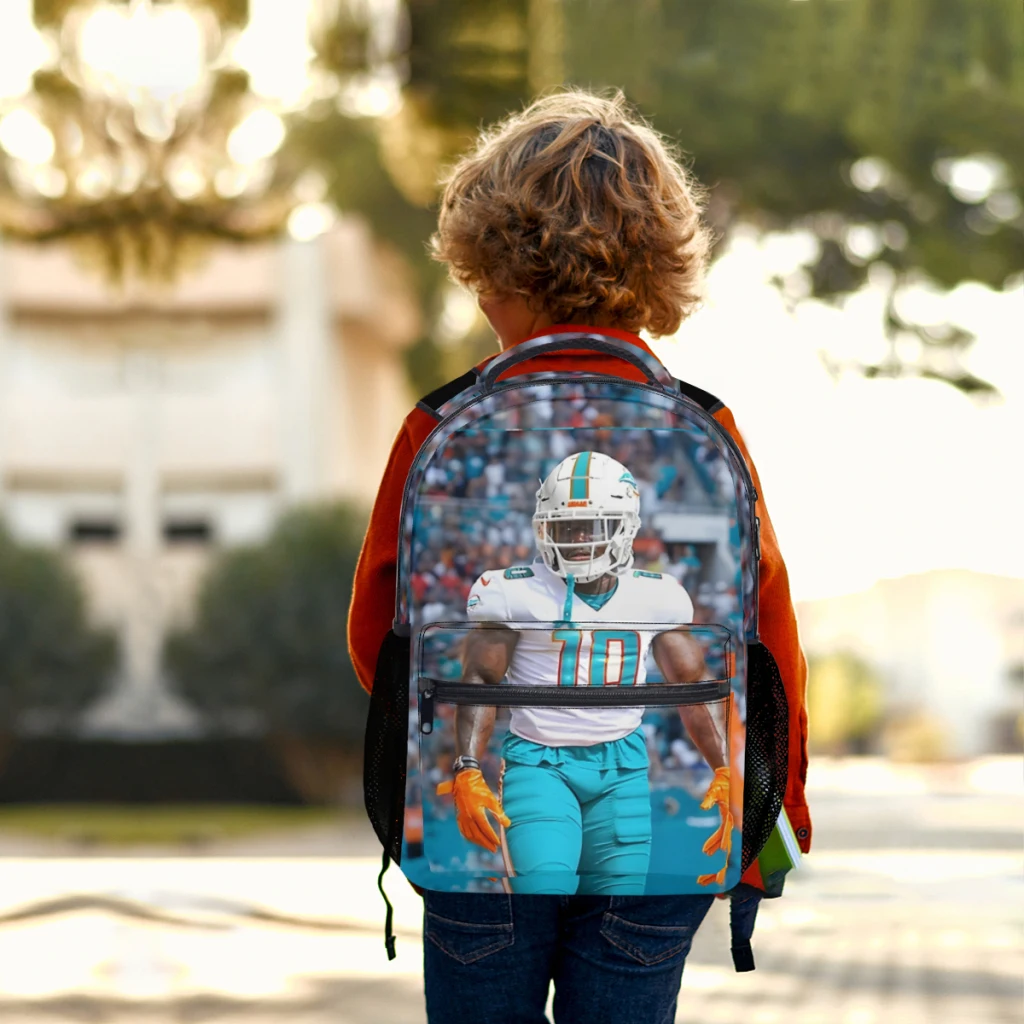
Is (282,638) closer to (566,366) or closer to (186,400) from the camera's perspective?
(186,400)

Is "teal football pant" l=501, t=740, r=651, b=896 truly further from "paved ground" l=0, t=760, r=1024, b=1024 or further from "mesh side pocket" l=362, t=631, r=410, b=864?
"paved ground" l=0, t=760, r=1024, b=1024

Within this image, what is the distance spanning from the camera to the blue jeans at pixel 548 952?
1.82 m

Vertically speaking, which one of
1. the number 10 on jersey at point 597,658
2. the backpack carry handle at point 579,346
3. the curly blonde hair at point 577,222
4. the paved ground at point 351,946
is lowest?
the paved ground at point 351,946

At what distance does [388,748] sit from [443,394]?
0.44 m

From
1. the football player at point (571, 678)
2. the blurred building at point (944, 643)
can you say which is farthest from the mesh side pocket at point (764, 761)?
the blurred building at point (944, 643)

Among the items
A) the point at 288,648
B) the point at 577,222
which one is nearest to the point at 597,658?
the point at 577,222

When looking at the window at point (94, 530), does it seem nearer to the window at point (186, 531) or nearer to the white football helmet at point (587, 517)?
the window at point (186, 531)

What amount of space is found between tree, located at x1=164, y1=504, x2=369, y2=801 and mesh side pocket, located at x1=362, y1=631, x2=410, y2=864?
1598 cm

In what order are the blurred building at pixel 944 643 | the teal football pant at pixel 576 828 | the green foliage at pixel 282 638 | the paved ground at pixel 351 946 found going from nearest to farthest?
1. the teal football pant at pixel 576 828
2. the paved ground at pixel 351 946
3. the green foliage at pixel 282 638
4. the blurred building at pixel 944 643

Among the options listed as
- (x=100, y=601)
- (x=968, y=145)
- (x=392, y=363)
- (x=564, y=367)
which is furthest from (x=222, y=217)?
(x=392, y=363)

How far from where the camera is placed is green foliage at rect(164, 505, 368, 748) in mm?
18047

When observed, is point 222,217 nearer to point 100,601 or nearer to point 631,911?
point 631,911

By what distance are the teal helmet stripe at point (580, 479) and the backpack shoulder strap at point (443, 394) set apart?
18cm

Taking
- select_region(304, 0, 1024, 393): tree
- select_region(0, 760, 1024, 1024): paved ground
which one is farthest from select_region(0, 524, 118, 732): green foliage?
select_region(304, 0, 1024, 393): tree
